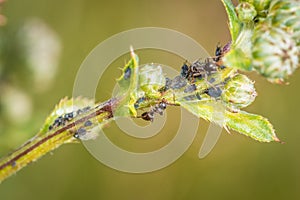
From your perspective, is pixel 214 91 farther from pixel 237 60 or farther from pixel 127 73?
pixel 127 73

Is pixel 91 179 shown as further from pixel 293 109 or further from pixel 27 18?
pixel 293 109

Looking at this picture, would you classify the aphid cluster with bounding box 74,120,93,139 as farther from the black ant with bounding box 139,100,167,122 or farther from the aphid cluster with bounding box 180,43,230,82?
the aphid cluster with bounding box 180,43,230,82

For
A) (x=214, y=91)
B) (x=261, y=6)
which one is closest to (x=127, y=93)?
(x=214, y=91)

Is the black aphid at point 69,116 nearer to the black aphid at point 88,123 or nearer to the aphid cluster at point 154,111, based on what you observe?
the black aphid at point 88,123

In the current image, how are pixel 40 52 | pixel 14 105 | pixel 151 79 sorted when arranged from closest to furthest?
pixel 151 79
pixel 14 105
pixel 40 52

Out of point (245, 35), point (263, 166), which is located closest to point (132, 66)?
point (245, 35)

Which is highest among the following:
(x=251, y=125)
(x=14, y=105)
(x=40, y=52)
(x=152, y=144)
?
(x=40, y=52)

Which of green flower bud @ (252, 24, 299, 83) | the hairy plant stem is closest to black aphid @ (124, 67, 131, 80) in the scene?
the hairy plant stem
